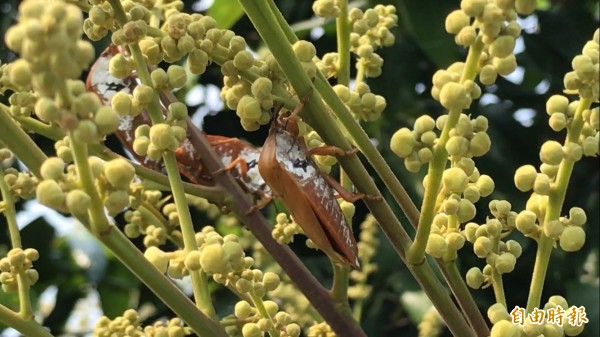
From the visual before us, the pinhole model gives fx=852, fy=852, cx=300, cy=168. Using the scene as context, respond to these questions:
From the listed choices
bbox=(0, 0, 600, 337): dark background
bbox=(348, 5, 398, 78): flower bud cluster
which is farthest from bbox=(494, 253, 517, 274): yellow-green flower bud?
bbox=(0, 0, 600, 337): dark background

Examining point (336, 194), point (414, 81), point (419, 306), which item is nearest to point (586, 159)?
point (414, 81)

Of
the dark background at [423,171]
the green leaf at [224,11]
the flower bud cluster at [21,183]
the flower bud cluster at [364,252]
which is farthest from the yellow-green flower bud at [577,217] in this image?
the green leaf at [224,11]

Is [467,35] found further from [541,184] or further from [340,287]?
[340,287]

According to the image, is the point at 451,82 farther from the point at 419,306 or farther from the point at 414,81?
the point at 414,81

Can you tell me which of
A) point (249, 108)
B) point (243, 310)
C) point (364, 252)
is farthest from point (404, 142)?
point (364, 252)

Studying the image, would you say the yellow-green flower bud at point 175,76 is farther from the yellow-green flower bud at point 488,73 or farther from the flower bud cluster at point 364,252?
the flower bud cluster at point 364,252

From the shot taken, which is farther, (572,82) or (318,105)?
(318,105)
